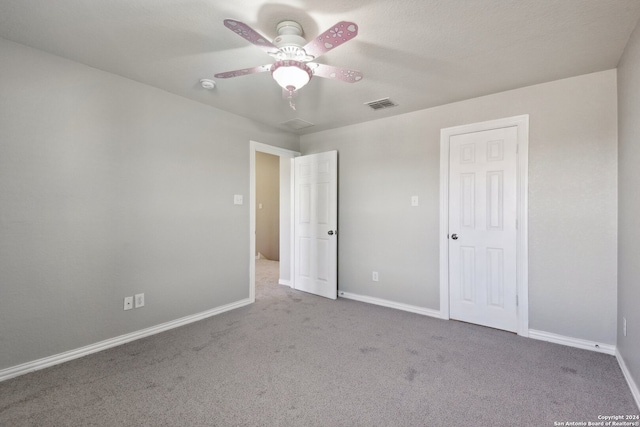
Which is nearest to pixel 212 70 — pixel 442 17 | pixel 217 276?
pixel 442 17

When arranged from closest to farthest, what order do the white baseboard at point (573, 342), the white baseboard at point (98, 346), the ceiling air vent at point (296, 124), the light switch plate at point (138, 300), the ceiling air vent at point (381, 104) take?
the white baseboard at point (98, 346), the white baseboard at point (573, 342), the light switch plate at point (138, 300), the ceiling air vent at point (381, 104), the ceiling air vent at point (296, 124)

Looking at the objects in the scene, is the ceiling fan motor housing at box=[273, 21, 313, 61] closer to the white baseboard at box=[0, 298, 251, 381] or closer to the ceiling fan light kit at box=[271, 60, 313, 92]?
the ceiling fan light kit at box=[271, 60, 313, 92]

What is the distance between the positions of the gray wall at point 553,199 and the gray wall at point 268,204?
3.79m

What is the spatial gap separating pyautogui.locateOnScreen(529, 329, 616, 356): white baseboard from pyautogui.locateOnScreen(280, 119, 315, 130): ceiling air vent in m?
3.40

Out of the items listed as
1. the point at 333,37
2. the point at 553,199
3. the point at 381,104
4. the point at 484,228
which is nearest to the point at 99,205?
the point at 333,37

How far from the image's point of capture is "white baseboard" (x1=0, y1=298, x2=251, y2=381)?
2.11m

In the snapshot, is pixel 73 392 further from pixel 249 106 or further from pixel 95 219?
pixel 249 106

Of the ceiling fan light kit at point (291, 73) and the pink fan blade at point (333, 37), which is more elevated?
the pink fan blade at point (333, 37)

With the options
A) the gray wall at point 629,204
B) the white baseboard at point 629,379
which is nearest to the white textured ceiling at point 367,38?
the gray wall at point 629,204

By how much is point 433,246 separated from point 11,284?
3739mm

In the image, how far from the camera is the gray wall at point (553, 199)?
8.13 ft

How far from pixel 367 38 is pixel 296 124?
206 centimetres

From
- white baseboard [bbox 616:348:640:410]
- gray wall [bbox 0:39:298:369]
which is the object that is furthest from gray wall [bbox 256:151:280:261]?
white baseboard [bbox 616:348:640:410]

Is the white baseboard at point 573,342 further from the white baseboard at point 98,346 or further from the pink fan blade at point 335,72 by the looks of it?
the white baseboard at point 98,346
